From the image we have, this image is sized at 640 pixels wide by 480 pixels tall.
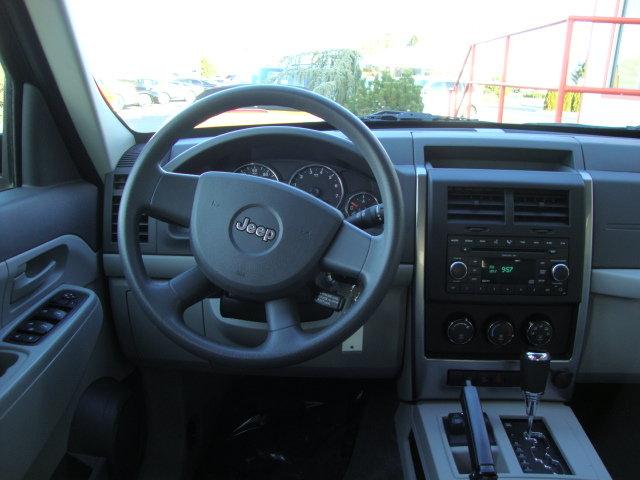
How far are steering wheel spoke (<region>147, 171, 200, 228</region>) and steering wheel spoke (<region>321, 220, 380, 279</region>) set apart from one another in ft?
1.23

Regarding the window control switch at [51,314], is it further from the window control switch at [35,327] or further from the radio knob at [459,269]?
the radio knob at [459,269]

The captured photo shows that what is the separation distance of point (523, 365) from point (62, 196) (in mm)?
1520

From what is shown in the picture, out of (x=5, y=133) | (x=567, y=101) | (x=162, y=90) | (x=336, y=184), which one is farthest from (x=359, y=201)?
(x=567, y=101)

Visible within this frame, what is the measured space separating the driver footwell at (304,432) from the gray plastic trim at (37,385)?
88cm

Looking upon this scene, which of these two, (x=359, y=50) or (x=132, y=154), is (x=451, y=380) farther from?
(x=132, y=154)

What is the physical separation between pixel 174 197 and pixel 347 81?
0.82 metres

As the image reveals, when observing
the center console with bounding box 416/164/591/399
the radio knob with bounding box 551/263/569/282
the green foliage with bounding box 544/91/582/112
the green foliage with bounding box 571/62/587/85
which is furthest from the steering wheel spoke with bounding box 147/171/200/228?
the green foliage with bounding box 571/62/587/85

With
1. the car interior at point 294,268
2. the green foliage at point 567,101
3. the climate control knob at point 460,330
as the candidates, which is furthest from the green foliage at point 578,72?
the climate control knob at point 460,330

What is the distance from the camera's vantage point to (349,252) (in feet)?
4.28

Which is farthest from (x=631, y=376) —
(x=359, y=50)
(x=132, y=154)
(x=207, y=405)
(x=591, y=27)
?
(x=591, y=27)

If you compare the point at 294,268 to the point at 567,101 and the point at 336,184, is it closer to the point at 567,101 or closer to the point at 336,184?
the point at 336,184

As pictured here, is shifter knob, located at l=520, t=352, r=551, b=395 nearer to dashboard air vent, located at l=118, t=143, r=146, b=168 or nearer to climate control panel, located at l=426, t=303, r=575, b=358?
climate control panel, located at l=426, t=303, r=575, b=358

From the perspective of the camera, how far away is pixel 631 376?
2.04 metres

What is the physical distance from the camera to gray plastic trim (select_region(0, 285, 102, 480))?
1.36m
